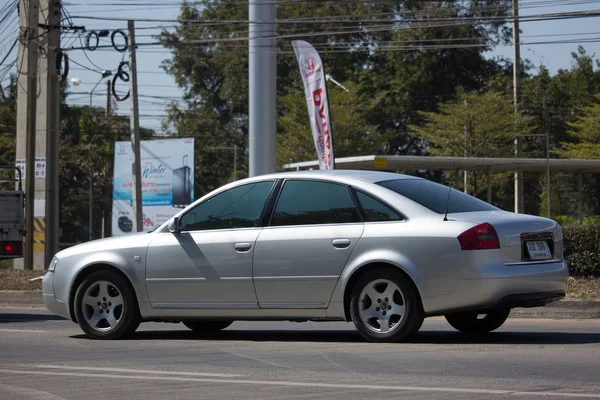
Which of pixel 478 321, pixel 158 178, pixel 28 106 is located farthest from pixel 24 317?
pixel 158 178

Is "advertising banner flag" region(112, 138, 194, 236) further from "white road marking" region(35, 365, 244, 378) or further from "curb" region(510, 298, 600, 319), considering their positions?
"white road marking" region(35, 365, 244, 378)

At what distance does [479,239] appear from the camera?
334 inches

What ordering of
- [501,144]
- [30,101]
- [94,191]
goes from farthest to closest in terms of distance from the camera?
[94,191]
[501,144]
[30,101]

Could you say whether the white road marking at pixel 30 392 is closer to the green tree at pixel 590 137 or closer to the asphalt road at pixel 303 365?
the asphalt road at pixel 303 365

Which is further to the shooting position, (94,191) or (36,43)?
(94,191)

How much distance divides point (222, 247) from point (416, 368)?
2.71 meters

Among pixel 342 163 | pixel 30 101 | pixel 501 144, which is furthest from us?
pixel 501 144

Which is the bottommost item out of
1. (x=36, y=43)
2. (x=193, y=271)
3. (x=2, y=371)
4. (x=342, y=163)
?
(x=2, y=371)

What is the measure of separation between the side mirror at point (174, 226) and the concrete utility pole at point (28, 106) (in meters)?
13.2

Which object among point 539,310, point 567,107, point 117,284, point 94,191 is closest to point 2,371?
point 117,284

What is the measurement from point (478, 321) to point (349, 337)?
120 cm

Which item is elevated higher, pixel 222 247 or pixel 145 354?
pixel 222 247

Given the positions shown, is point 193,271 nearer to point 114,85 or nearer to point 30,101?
point 30,101

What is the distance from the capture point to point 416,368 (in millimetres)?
7359
